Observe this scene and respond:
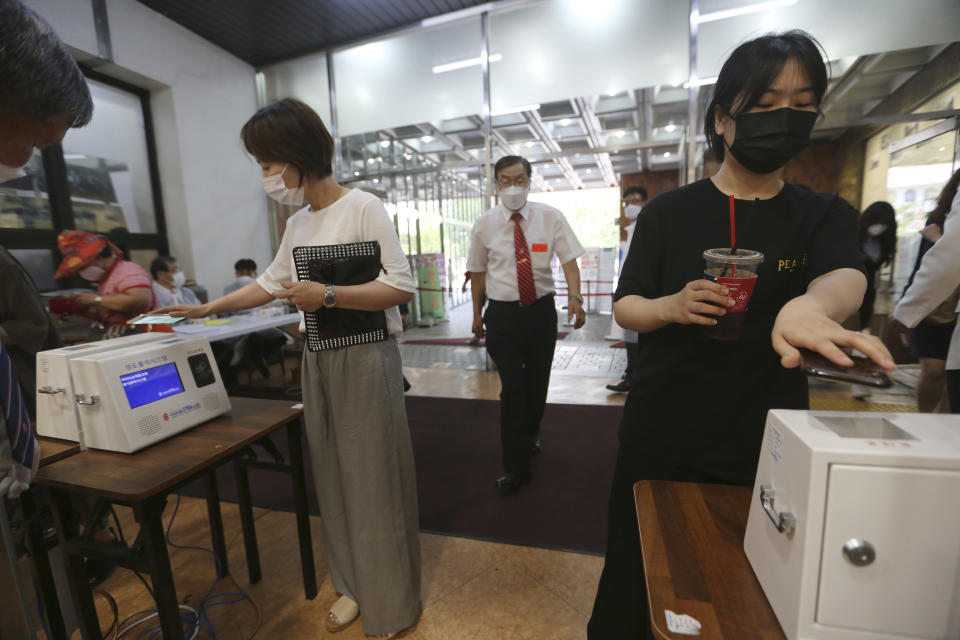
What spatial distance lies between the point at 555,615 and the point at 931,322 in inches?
89.8

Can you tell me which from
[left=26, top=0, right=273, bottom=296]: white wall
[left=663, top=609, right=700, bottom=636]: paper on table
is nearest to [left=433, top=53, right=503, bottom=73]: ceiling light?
[left=26, top=0, right=273, bottom=296]: white wall

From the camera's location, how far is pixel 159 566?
1110 mm

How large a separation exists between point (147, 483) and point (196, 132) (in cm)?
526

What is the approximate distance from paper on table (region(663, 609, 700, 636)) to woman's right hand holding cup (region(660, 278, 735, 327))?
18.2 inches

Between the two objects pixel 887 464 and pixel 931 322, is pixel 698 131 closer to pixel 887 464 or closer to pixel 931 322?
pixel 931 322

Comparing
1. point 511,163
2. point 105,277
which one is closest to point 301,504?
point 511,163

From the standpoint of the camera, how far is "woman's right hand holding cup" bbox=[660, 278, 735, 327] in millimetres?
766

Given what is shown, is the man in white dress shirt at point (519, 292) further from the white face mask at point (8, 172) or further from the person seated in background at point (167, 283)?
the person seated in background at point (167, 283)

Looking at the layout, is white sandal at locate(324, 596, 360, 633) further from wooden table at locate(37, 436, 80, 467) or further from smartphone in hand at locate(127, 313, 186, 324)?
smartphone in hand at locate(127, 313, 186, 324)

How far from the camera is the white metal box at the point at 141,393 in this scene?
1.23 m

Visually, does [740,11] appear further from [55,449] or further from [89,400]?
[55,449]

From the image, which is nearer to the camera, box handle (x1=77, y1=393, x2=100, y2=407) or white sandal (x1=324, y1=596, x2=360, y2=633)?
box handle (x1=77, y1=393, x2=100, y2=407)

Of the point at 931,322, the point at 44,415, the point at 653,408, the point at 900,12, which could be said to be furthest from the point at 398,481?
the point at 900,12

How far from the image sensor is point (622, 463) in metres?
1.09
